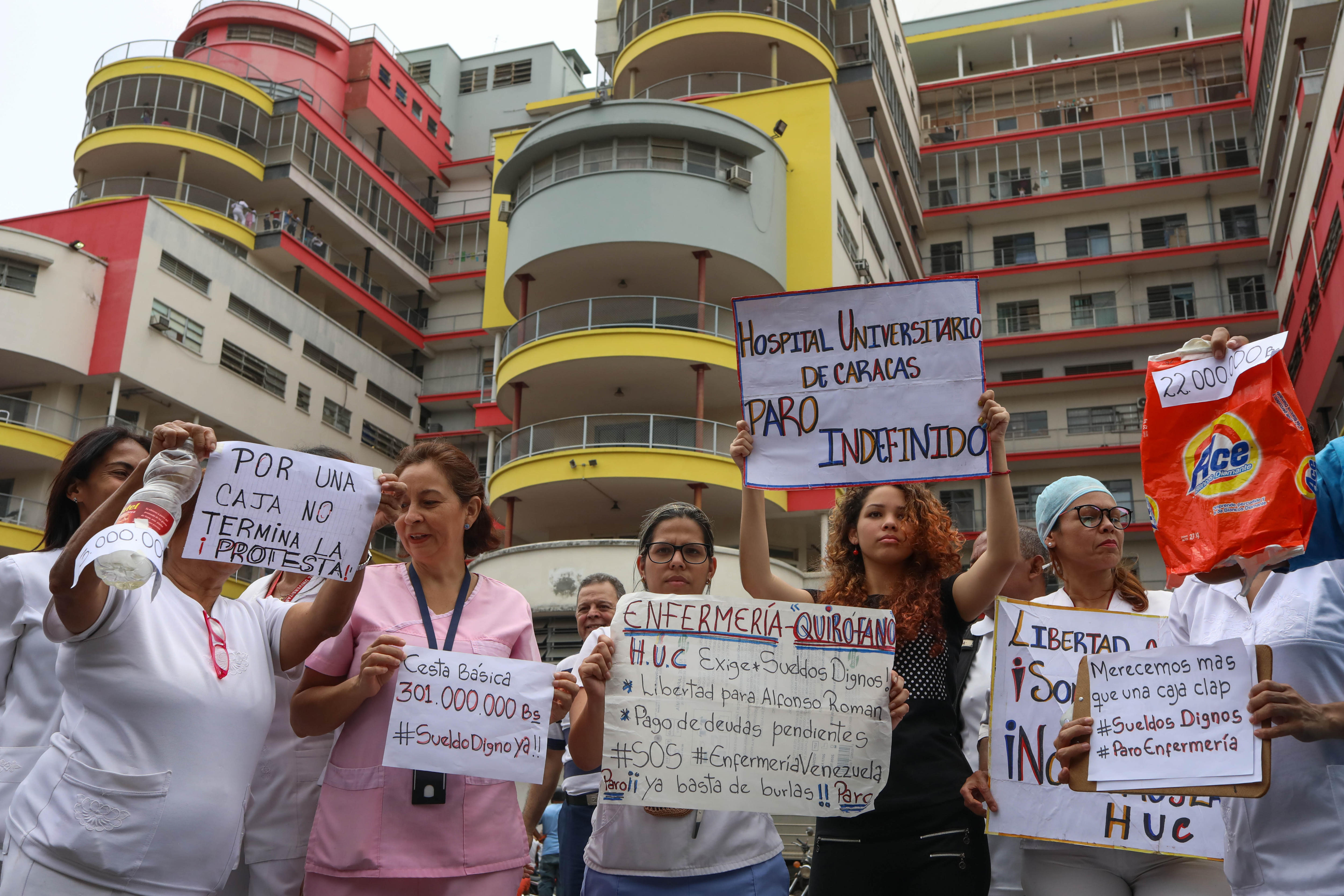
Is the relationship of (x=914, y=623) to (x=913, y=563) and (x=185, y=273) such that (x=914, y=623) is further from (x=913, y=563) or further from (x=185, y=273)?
(x=185, y=273)

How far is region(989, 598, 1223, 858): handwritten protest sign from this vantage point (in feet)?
12.3

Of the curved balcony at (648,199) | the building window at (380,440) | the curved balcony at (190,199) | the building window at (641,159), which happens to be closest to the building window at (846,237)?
the curved balcony at (648,199)

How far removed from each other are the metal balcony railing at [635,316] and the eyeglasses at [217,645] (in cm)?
2250

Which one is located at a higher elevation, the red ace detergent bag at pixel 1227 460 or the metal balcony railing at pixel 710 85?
the metal balcony railing at pixel 710 85

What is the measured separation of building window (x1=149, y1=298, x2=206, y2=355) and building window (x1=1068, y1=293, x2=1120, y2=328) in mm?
29692

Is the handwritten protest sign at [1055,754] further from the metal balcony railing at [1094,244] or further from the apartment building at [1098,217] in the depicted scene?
the metal balcony railing at [1094,244]

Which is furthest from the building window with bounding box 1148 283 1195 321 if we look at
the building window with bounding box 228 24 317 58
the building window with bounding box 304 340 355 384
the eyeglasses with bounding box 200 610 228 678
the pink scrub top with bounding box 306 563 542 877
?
the eyeglasses with bounding box 200 610 228 678

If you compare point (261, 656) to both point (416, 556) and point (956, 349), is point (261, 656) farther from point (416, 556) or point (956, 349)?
point (956, 349)

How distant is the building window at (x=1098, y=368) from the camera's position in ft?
127

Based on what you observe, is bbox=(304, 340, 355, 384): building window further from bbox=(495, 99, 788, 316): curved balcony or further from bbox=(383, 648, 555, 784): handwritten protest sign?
bbox=(383, 648, 555, 784): handwritten protest sign

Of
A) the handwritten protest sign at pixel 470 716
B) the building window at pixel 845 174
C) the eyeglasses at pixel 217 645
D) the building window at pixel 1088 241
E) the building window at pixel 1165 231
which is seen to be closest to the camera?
the eyeglasses at pixel 217 645

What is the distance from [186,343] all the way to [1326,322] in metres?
30.6

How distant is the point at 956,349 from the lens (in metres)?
4.49

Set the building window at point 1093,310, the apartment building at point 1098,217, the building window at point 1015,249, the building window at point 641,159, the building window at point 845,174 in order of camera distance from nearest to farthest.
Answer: the building window at point 641,159 → the building window at point 845,174 → the apartment building at point 1098,217 → the building window at point 1093,310 → the building window at point 1015,249
